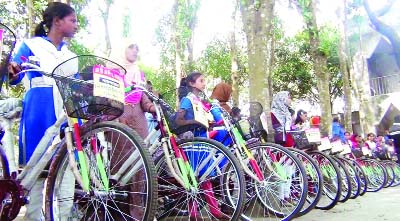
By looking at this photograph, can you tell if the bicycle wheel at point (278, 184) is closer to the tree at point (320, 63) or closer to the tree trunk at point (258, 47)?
the tree trunk at point (258, 47)

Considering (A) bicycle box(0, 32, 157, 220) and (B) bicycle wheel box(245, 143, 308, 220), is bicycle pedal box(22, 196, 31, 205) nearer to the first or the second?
(A) bicycle box(0, 32, 157, 220)

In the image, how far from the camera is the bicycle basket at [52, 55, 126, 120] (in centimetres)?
258

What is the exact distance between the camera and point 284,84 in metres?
25.9

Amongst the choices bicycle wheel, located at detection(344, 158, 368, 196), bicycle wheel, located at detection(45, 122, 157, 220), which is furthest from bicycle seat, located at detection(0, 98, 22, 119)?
bicycle wheel, located at detection(344, 158, 368, 196)

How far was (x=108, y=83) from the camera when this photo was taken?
2609 millimetres

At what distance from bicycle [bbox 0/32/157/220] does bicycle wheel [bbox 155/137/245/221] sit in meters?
0.62

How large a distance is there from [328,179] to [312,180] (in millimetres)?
1134

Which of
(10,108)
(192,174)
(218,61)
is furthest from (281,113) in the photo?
(218,61)

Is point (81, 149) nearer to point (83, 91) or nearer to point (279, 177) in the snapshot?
point (83, 91)

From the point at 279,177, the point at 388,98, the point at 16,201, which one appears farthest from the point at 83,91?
the point at 388,98

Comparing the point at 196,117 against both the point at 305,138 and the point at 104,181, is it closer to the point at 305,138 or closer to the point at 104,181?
the point at 104,181

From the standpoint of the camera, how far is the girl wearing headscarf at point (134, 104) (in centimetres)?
399

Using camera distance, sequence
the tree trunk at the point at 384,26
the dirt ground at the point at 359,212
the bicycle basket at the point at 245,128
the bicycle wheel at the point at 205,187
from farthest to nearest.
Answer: the tree trunk at the point at 384,26 → the dirt ground at the point at 359,212 → the bicycle basket at the point at 245,128 → the bicycle wheel at the point at 205,187

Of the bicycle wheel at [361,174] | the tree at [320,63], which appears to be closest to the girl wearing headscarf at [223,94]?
the bicycle wheel at [361,174]
